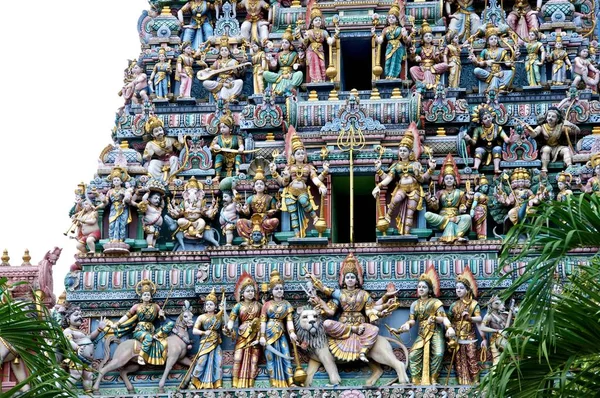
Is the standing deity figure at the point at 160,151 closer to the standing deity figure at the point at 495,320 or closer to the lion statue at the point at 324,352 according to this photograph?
the lion statue at the point at 324,352

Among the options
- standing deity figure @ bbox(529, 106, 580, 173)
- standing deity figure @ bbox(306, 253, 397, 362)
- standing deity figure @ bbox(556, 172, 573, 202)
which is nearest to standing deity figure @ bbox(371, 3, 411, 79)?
standing deity figure @ bbox(529, 106, 580, 173)

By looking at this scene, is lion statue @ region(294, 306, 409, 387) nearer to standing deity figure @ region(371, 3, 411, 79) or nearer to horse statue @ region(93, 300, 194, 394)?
horse statue @ region(93, 300, 194, 394)

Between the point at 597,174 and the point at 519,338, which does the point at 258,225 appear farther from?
the point at 519,338

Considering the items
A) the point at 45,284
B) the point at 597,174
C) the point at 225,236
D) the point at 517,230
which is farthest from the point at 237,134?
the point at 517,230

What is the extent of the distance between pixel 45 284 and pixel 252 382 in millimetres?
4720

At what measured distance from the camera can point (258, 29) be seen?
38.0m

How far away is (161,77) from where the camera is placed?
37219mm

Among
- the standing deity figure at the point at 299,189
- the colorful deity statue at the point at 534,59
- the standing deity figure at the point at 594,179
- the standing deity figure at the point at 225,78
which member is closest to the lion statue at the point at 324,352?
the standing deity figure at the point at 299,189

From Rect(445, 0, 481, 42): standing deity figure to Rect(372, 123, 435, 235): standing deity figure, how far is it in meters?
3.96

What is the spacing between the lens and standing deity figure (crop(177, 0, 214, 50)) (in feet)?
125

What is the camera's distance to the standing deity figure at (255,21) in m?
37.9

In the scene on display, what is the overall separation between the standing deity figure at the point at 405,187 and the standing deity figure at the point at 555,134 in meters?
2.30

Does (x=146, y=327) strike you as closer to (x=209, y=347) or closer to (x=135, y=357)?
(x=135, y=357)

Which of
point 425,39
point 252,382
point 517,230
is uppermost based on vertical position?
point 425,39
